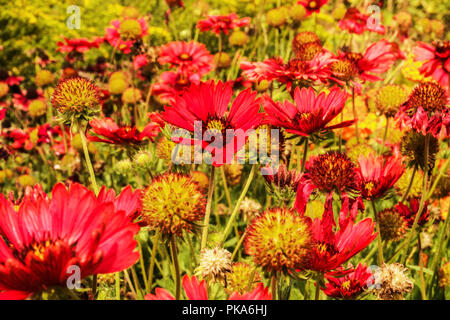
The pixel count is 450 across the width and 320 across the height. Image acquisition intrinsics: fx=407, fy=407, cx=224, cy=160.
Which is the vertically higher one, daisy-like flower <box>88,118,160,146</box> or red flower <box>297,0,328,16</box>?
red flower <box>297,0,328,16</box>

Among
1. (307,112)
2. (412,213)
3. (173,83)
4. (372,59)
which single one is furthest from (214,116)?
(173,83)

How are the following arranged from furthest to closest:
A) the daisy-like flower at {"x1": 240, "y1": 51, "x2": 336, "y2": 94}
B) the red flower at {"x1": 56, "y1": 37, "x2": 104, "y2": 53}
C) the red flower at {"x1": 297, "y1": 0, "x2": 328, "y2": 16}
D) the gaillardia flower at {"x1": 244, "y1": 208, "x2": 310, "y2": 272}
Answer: the red flower at {"x1": 56, "y1": 37, "x2": 104, "y2": 53}
the red flower at {"x1": 297, "y1": 0, "x2": 328, "y2": 16}
the daisy-like flower at {"x1": 240, "y1": 51, "x2": 336, "y2": 94}
the gaillardia flower at {"x1": 244, "y1": 208, "x2": 310, "y2": 272}

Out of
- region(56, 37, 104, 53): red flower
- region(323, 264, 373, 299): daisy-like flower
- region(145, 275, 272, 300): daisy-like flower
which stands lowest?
region(323, 264, 373, 299): daisy-like flower

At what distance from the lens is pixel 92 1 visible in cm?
472

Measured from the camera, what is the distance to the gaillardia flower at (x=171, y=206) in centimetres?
72

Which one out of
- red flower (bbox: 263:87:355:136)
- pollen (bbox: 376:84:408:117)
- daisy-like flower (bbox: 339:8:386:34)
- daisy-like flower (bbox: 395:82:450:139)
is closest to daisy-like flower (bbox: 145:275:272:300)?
red flower (bbox: 263:87:355:136)

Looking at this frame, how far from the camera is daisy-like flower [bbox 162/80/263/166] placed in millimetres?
891

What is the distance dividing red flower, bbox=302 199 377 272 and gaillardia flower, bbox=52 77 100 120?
680mm

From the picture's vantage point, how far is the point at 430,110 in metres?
1.24

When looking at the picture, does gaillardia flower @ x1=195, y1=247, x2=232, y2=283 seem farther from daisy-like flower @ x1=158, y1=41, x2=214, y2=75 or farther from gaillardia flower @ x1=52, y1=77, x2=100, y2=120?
daisy-like flower @ x1=158, y1=41, x2=214, y2=75

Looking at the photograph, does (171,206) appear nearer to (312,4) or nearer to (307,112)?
(307,112)
